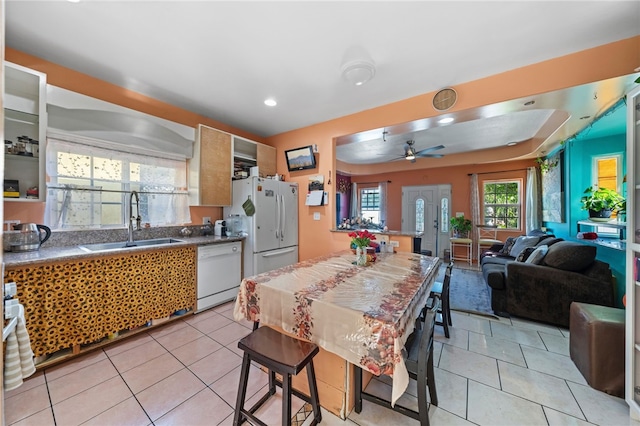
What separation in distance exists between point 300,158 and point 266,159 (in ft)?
2.09

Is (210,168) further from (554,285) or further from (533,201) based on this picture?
(533,201)

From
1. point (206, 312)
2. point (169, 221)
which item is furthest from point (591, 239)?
point (169, 221)

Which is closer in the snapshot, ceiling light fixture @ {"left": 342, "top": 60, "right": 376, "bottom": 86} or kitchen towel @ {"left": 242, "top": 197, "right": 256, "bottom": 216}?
ceiling light fixture @ {"left": 342, "top": 60, "right": 376, "bottom": 86}

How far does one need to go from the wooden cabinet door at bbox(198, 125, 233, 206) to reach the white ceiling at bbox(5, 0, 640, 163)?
0.57 metres

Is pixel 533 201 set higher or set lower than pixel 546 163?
lower

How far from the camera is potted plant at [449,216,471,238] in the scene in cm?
588

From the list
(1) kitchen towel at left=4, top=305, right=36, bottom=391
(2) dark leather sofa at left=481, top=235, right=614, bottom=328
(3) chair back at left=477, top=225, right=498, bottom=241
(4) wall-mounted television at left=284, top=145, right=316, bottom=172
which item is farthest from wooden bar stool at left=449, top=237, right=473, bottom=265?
(1) kitchen towel at left=4, top=305, right=36, bottom=391

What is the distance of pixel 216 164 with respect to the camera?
3.44m

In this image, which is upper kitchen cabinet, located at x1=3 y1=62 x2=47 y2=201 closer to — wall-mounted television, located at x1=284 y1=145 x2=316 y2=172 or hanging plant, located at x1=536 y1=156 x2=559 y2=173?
wall-mounted television, located at x1=284 y1=145 x2=316 y2=172

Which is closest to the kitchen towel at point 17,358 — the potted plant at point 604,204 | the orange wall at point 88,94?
the orange wall at point 88,94

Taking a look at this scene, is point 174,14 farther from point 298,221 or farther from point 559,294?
point 559,294

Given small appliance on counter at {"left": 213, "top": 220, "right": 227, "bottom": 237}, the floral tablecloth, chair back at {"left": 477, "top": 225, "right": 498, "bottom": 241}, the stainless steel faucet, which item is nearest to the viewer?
the floral tablecloth

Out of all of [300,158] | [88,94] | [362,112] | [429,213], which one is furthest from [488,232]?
[88,94]

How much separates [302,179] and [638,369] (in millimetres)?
3744
